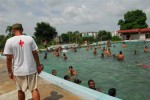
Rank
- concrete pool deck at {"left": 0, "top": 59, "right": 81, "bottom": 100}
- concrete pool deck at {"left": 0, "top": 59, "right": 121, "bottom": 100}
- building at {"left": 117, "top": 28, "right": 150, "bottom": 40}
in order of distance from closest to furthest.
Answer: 1. concrete pool deck at {"left": 0, "top": 59, "right": 121, "bottom": 100}
2. concrete pool deck at {"left": 0, "top": 59, "right": 81, "bottom": 100}
3. building at {"left": 117, "top": 28, "right": 150, "bottom": 40}

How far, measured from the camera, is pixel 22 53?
381 centimetres

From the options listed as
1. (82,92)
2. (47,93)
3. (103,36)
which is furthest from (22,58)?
(103,36)

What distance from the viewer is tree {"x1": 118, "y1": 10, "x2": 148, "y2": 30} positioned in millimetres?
53375

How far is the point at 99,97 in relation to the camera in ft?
15.6

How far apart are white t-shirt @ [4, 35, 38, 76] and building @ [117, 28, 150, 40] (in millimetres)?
44744

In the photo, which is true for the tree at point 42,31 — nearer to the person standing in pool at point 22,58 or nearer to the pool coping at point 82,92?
the pool coping at point 82,92

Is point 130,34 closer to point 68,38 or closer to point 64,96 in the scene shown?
point 68,38

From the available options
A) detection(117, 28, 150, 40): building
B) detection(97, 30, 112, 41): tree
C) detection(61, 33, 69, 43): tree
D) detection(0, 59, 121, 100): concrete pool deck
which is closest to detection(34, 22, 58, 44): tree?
detection(61, 33, 69, 43): tree

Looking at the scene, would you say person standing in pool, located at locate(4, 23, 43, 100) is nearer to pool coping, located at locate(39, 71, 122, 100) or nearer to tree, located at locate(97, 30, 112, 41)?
pool coping, located at locate(39, 71, 122, 100)

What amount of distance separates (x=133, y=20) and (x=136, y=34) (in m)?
6.89

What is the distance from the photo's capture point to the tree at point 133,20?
53375 mm

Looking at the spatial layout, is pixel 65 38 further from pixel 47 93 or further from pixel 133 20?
pixel 47 93

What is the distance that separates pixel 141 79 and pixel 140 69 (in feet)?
9.71

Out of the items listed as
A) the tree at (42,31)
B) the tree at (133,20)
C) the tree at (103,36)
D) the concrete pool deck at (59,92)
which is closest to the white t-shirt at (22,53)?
the concrete pool deck at (59,92)
